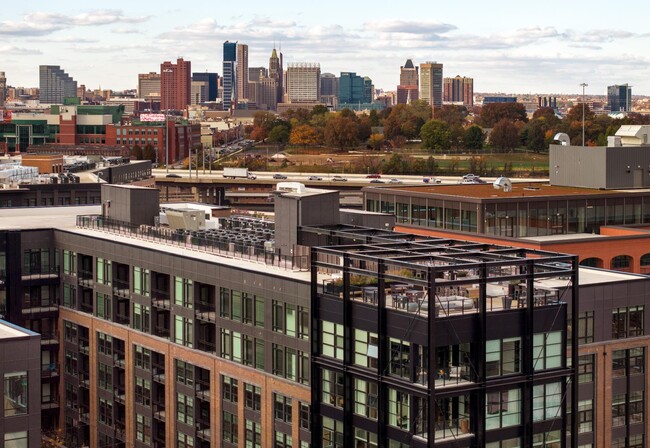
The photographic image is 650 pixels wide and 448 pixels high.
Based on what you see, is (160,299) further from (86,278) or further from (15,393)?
(15,393)

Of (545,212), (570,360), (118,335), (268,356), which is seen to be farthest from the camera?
(545,212)

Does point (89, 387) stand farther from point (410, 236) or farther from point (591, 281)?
point (591, 281)

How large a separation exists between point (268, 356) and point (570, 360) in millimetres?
13288

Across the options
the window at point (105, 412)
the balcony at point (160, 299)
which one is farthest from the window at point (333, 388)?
the window at point (105, 412)

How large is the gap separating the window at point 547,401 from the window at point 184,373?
19.8m

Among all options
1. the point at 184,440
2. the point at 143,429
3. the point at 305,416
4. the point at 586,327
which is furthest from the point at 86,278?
the point at 586,327

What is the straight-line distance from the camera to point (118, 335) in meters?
68.8

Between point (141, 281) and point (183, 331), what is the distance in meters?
4.54

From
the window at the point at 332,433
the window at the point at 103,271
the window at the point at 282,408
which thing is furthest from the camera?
the window at the point at 103,271

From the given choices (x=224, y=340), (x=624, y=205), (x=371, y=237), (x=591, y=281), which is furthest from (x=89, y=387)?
(x=624, y=205)

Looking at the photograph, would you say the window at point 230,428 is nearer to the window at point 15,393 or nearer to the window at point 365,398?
the window at point 365,398

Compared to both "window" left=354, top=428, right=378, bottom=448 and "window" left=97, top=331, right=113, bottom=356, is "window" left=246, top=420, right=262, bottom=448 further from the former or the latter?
"window" left=97, top=331, right=113, bottom=356

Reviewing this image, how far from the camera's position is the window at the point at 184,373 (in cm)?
6331

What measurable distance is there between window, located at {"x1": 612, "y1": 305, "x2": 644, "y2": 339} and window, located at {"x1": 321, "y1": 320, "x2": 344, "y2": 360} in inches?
546
